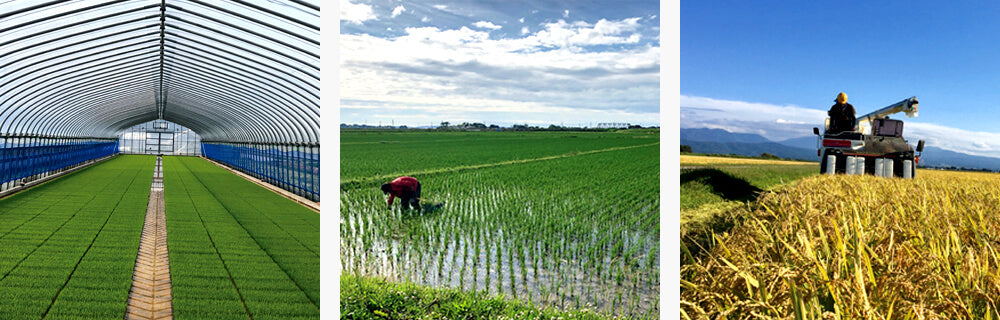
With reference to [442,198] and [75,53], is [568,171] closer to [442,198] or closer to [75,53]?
[442,198]

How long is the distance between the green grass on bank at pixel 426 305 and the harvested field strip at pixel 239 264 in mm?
1549

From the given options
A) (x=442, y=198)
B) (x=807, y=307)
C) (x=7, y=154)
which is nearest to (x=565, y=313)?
(x=442, y=198)

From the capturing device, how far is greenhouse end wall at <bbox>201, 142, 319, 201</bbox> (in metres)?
21.0

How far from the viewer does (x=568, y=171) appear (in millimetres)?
8547

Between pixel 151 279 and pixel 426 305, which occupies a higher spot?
pixel 426 305

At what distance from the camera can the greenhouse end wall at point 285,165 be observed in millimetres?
21047

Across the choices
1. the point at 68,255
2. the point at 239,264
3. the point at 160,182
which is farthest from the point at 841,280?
the point at 160,182

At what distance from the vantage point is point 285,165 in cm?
2445

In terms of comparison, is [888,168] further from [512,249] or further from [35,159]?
[35,159]

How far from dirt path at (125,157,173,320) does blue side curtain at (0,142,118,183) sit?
11.6 m

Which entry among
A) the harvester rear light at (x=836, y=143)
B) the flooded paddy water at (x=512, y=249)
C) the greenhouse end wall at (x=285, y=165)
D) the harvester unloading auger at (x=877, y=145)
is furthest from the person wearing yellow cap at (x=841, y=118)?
the greenhouse end wall at (x=285, y=165)

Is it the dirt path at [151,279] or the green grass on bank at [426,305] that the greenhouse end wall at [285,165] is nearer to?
the dirt path at [151,279]

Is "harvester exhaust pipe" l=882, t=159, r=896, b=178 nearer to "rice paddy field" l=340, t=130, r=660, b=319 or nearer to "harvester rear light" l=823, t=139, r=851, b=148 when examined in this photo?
"harvester rear light" l=823, t=139, r=851, b=148

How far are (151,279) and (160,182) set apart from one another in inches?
841
